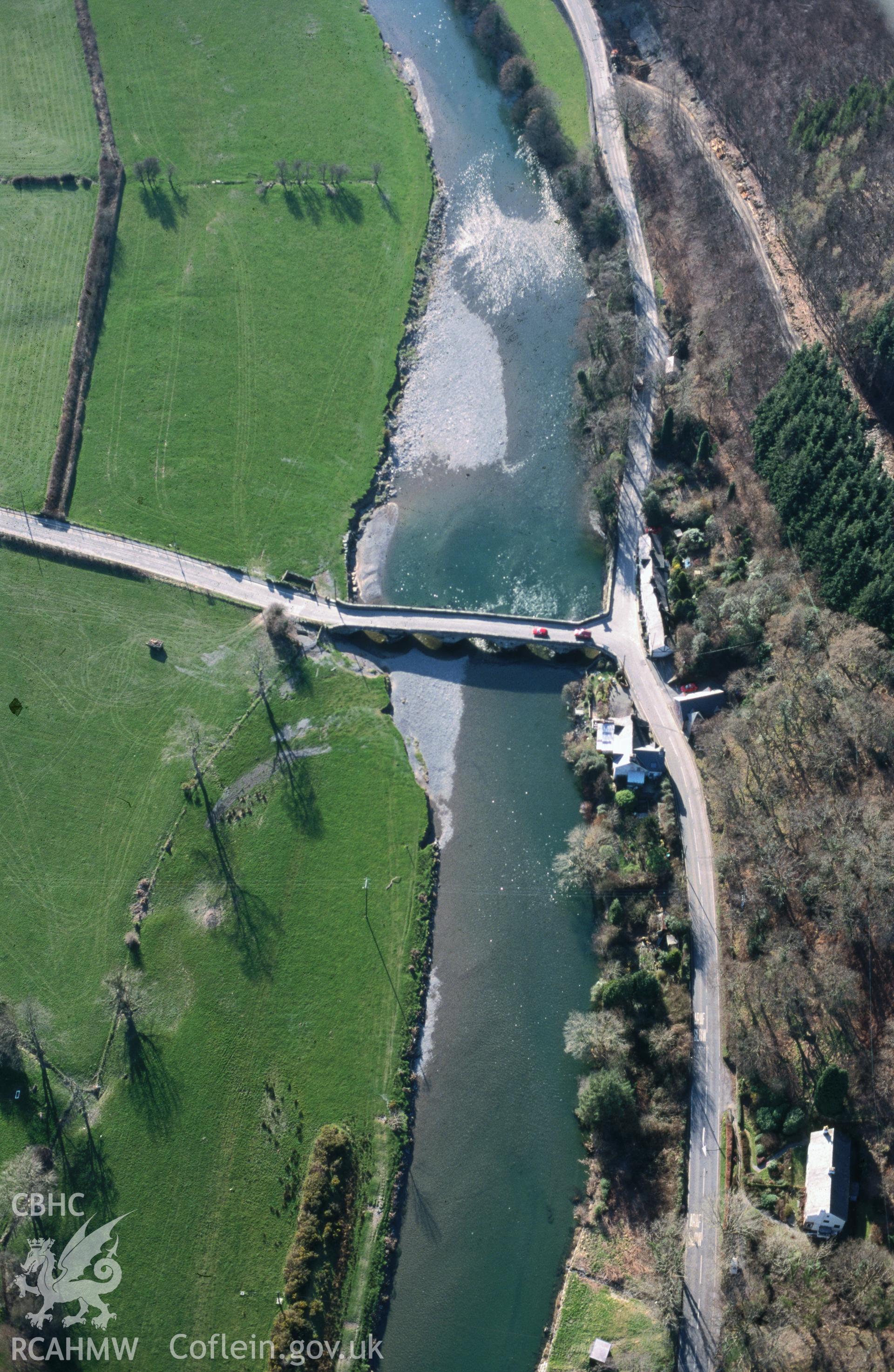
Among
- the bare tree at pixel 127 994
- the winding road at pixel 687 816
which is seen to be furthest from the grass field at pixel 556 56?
the bare tree at pixel 127 994

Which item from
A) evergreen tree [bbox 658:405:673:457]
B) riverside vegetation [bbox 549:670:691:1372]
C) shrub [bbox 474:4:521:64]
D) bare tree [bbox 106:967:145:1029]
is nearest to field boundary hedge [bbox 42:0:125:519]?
bare tree [bbox 106:967:145:1029]

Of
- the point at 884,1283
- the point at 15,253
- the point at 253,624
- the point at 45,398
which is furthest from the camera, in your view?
the point at 15,253

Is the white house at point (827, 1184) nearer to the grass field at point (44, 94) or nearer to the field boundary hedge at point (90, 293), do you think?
the field boundary hedge at point (90, 293)

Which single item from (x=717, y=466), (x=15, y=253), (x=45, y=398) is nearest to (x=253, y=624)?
(x=45, y=398)

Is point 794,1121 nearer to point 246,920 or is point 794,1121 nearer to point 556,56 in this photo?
point 246,920

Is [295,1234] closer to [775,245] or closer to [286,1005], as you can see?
[286,1005]

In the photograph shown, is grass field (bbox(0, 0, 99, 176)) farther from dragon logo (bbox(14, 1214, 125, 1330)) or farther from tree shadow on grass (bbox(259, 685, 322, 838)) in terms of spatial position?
dragon logo (bbox(14, 1214, 125, 1330))

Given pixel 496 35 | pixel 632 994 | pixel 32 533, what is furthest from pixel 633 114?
pixel 632 994
